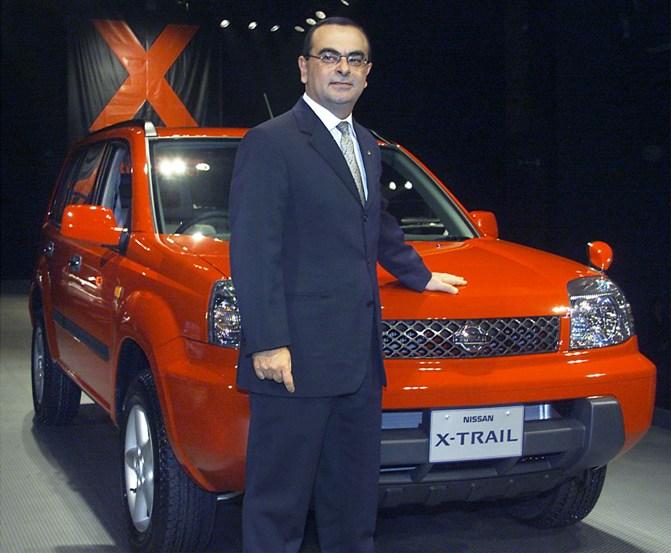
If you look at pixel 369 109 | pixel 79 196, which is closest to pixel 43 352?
pixel 79 196

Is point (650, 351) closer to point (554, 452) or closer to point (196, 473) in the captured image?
point (554, 452)

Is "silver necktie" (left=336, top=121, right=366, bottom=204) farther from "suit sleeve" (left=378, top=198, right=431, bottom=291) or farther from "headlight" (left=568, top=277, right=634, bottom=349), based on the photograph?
"headlight" (left=568, top=277, right=634, bottom=349)

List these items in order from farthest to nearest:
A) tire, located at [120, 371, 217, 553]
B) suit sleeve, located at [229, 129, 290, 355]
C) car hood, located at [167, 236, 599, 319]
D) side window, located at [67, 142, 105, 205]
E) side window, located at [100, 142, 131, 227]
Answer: side window, located at [67, 142, 105, 205], side window, located at [100, 142, 131, 227], tire, located at [120, 371, 217, 553], car hood, located at [167, 236, 599, 319], suit sleeve, located at [229, 129, 290, 355]

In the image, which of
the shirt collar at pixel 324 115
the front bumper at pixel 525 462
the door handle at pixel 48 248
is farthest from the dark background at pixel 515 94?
the shirt collar at pixel 324 115

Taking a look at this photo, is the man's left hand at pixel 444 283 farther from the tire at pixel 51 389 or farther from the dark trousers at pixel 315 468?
the tire at pixel 51 389

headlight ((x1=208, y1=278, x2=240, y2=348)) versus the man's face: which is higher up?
the man's face

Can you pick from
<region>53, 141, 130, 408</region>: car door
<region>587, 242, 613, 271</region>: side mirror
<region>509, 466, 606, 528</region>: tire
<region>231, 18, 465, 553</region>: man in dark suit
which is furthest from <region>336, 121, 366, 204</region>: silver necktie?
<region>509, 466, 606, 528</region>: tire

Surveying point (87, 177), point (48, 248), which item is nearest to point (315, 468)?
point (87, 177)

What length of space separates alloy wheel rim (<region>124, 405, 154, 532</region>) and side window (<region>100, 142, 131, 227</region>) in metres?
0.83

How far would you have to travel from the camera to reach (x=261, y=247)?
2.64 meters

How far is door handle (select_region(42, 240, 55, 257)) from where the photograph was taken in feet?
17.6

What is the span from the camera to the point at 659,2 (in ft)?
20.1

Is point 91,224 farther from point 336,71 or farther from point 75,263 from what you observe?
point 336,71

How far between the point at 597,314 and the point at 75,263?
7.53 feet
